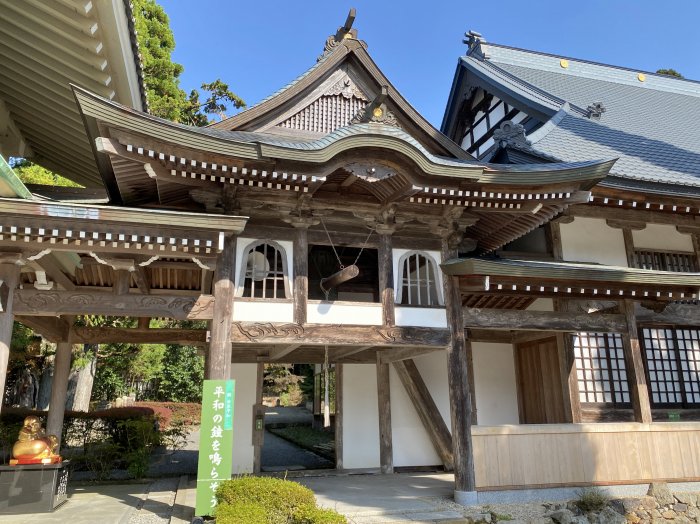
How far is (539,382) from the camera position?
11.9 meters

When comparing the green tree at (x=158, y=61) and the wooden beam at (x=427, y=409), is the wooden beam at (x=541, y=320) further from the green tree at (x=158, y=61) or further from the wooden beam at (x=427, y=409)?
the green tree at (x=158, y=61)

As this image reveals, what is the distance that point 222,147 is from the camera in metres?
7.71

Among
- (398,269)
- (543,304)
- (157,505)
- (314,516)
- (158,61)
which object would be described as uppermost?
(158,61)

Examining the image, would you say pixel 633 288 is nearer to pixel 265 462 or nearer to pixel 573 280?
pixel 573 280

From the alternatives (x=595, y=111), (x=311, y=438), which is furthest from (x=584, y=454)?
(x=311, y=438)

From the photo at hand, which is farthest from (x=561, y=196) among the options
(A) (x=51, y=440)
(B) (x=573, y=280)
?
(A) (x=51, y=440)

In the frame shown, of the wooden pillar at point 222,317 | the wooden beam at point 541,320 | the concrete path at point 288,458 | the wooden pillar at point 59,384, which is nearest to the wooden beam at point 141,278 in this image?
the wooden pillar at point 222,317

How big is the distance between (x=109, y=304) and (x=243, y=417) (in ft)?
17.0

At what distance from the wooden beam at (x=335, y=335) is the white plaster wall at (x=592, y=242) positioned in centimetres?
411

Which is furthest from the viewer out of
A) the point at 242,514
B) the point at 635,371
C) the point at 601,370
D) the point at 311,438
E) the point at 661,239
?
the point at 311,438

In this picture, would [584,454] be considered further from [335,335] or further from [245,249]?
[245,249]

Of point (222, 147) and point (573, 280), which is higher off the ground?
point (222, 147)

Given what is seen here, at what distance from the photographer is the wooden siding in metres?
8.66

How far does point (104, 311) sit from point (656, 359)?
1148 centimetres
